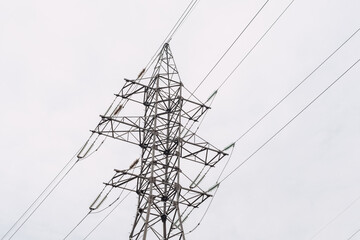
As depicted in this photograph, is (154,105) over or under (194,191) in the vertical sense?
over

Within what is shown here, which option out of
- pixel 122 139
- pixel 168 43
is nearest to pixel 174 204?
pixel 122 139

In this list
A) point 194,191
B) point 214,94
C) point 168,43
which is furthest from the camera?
point 168,43

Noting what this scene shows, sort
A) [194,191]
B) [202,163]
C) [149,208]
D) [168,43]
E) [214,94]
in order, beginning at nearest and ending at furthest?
[149,208]
[194,191]
[202,163]
[214,94]
[168,43]

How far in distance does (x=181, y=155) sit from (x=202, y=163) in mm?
1056

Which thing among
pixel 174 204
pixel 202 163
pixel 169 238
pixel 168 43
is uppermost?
pixel 168 43

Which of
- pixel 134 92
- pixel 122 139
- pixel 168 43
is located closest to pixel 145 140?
pixel 122 139

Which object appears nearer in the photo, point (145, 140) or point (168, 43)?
point (145, 140)

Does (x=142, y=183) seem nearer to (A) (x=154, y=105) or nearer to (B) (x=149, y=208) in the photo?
(B) (x=149, y=208)

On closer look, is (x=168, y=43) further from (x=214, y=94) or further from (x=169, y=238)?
(x=169, y=238)

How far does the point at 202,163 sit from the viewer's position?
59.5 feet

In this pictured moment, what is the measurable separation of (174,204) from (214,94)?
5878 mm

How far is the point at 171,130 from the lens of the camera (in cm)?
1833

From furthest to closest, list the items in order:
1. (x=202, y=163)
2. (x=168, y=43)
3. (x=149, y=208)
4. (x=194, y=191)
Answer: (x=168, y=43)
(x=202, y=163)
(x=194, y=191)
(x=149, y=208)

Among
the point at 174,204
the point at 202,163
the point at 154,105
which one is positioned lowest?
the point at 174,204
